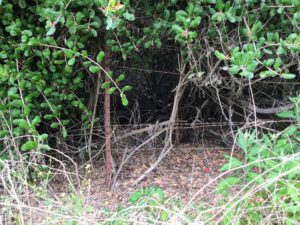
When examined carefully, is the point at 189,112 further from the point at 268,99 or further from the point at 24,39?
the point at 24,39

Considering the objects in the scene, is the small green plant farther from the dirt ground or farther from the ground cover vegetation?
the dirt ground

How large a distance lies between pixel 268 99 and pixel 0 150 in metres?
2.34

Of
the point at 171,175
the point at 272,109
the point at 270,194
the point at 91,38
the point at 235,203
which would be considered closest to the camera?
the point at 235,203

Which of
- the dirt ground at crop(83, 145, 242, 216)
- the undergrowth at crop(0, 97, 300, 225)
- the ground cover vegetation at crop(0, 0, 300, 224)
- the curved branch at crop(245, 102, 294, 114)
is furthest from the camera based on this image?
the curved branch at crop(245, 102, 294, 114)

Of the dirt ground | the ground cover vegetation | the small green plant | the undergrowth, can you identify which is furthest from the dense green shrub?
the dirt ground

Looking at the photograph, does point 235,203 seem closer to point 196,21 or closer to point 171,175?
point 196,21

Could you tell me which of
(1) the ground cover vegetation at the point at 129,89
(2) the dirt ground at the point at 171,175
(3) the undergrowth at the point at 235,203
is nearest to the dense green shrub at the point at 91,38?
(1) the ground cover vegetation at the point at 129,89

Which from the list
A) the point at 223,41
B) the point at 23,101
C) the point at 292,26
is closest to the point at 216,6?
the point at 223,41

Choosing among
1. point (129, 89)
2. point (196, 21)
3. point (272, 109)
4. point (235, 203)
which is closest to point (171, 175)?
point (129, 89)

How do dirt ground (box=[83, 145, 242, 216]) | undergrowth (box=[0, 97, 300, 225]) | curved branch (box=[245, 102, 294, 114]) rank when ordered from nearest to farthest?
undergrowth (box=[0, 97, 300, 225]) → dirt ground (box=[83, 145, 242, 216]) → curved branch (box=[245, 102, 294, 114])

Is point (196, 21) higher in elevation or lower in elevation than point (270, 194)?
higher

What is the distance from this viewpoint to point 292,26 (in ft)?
8.44

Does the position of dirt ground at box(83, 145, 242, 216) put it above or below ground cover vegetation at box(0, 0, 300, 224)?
below

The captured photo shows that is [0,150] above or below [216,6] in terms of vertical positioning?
below
